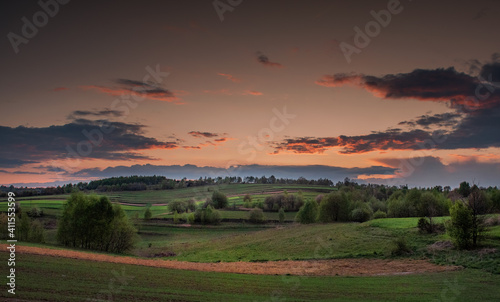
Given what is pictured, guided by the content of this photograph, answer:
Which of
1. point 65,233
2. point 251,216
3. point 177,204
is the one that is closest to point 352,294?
point 65,233

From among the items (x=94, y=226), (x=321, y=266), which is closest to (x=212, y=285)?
(x=321, y=266)

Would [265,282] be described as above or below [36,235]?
above

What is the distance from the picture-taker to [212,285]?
24.3 meters

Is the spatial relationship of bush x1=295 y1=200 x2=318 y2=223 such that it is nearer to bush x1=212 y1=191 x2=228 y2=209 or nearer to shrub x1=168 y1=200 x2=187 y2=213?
bush x1=212 y1=191 x2=228 y2=209

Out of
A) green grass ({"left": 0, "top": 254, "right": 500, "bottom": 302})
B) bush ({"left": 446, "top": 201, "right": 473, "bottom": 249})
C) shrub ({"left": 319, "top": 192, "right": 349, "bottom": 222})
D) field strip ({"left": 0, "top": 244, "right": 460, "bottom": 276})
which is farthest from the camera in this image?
shrub ({"left": 319, "top": 192, "right": 349, "bottom": 222})

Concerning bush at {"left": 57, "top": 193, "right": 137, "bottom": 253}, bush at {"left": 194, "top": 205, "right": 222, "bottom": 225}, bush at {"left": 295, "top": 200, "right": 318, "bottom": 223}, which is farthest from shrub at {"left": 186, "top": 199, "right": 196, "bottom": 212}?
bush at {"left": 57, "top": 193, "right": 137, "bottom": 253}

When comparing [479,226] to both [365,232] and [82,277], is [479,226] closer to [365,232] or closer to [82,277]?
[365,232]

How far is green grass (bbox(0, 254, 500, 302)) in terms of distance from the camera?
1936 cm

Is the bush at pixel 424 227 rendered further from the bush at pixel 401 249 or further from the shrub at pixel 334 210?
the shrub at pixel 334 210

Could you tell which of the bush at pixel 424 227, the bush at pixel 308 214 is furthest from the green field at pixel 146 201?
the bush at pixel 424 227

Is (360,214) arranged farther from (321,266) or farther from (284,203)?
(321,266)

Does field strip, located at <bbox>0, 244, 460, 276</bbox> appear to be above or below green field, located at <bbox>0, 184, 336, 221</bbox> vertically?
above

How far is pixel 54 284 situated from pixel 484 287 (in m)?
30.6

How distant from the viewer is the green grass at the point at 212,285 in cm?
1936
